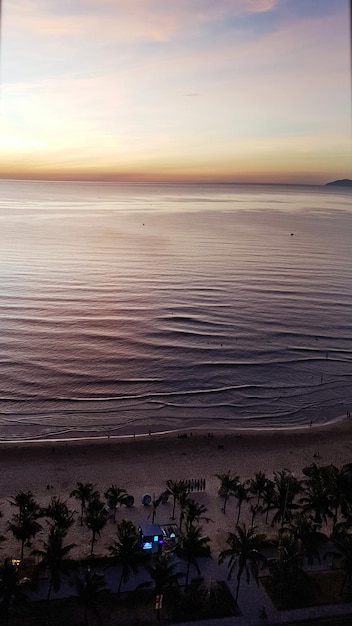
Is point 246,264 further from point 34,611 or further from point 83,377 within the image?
point 34,611

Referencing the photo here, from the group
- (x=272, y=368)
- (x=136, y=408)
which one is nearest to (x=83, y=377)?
(x=136, y=408)

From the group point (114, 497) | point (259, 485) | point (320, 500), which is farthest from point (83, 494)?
point (320, 500)

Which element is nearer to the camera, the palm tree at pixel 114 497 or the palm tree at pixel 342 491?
the palm tree at pixel 342 491

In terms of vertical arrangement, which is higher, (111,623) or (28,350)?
(28,350)

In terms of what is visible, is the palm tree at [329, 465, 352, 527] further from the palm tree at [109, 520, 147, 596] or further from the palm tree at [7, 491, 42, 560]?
the palm tree at [7, 491, 42, 560]

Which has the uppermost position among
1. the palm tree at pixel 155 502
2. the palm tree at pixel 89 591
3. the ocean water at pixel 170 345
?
the ocean water at pixel 170 345

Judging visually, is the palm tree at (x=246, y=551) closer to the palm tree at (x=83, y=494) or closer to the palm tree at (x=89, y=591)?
the palm tree at (x=89, y=591)

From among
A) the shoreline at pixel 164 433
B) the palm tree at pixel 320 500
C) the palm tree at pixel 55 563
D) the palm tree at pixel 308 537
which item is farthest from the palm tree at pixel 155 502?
the palm tree at pixel 320 500

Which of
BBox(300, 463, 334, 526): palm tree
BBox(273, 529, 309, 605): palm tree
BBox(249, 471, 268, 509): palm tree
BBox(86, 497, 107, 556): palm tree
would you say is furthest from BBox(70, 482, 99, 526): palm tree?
BBox(300, 463, 334, 526): palm tree

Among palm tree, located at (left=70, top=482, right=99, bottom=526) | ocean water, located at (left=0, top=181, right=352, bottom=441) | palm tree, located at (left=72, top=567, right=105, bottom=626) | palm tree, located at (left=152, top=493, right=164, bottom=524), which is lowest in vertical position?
palm tree, located at (left=152, top=493, right=164, bottom=524)
